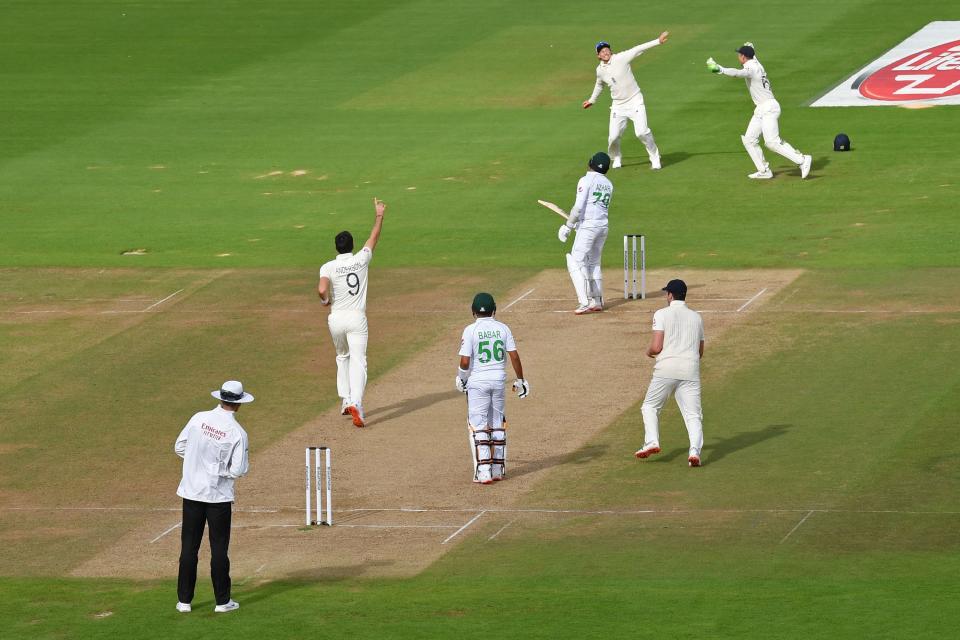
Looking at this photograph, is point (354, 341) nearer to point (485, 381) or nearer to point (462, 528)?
point (485, 381)

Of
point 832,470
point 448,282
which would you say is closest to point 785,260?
point 448,282

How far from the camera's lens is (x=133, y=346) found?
26.1 m

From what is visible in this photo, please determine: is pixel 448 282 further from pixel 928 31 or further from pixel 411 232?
pixel 928 31

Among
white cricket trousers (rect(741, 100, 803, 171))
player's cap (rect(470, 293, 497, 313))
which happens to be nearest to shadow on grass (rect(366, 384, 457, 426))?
player's cap (rect(470, 293, 497, 313))

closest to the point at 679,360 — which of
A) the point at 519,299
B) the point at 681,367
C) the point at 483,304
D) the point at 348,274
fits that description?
the point at 681,367

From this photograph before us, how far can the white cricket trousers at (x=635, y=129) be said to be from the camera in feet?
115

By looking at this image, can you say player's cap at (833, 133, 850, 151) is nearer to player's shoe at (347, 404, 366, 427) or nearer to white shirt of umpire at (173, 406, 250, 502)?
player's shoe at (347, 404, 366, 427)

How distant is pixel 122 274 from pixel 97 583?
14.1 m

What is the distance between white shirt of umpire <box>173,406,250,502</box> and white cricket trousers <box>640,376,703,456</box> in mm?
5514

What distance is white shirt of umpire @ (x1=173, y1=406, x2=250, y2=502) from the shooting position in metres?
15.8

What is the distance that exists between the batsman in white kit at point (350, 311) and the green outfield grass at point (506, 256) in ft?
3.79

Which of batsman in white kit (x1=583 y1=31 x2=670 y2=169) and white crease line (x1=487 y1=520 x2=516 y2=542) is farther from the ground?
batsman in white kit (x1=583 y1=31 x2=670 y2=169)

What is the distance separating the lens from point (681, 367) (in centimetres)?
1955

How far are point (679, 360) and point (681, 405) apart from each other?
1.66ft
